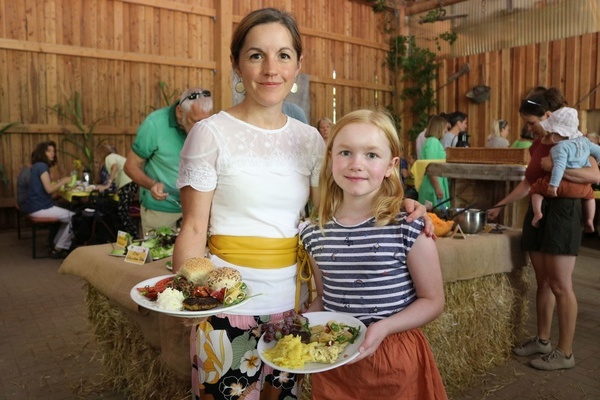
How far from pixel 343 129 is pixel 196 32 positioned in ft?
27.4

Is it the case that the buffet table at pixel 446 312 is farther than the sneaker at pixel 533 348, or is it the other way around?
the sneaker at pixel 533 348

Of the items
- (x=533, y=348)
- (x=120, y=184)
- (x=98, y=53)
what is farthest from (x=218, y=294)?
(x=98, y=53)

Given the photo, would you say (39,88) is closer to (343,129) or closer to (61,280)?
(61,280)

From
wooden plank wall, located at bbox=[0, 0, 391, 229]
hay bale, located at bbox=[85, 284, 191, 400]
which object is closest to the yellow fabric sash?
hay bale, located at bbox=[85, 284, 191, 400]

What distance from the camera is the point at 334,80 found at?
35.9ft

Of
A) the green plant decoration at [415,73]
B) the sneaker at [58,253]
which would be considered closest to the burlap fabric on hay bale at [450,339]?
the sneaker at [58,253]

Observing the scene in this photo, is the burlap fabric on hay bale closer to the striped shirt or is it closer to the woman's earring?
the striped shirt

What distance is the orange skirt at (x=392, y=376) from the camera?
59.2 inches

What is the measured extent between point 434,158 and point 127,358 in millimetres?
3598

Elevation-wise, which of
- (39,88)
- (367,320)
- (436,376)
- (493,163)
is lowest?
(436,376)

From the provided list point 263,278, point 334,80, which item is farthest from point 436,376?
point 334,80

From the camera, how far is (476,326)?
3209 mm

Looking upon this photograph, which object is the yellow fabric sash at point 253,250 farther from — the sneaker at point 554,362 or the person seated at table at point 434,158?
the person seated at table at point 434,158

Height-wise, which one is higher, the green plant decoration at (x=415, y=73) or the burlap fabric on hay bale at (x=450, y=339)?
the green plant decoration at (x=415, y=73)
